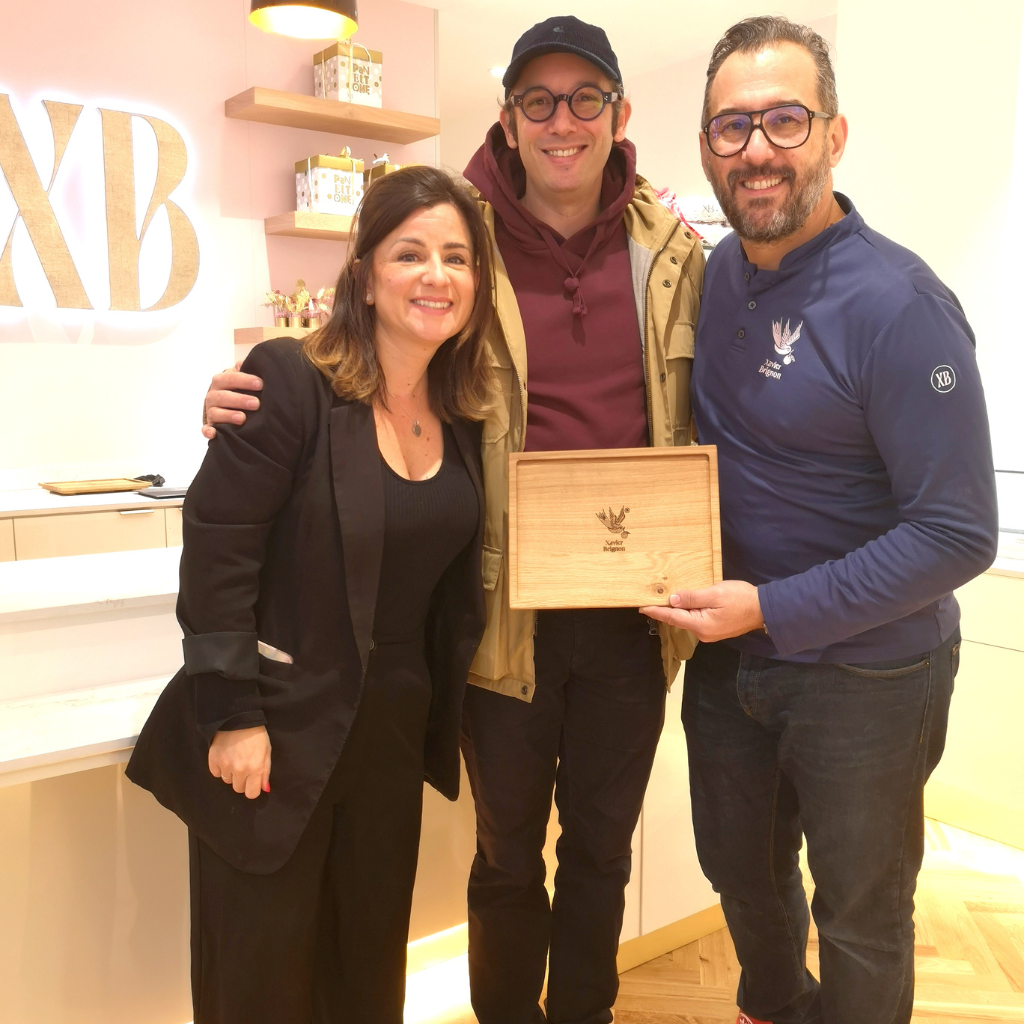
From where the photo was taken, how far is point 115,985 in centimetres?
184

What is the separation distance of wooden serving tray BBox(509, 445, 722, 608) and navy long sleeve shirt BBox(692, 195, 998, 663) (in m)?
0.09

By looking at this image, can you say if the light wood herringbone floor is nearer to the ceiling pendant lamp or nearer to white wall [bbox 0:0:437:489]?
the ceiling pendant lamp

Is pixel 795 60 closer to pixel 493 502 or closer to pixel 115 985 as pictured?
pixel 493 502

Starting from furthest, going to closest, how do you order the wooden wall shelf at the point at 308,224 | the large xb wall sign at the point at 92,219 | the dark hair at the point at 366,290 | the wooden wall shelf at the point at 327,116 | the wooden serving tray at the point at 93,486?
the wooden wall shelf at the point at 308,224, the wooden wall shelf at the point at 327,116, the large xb wall sign at the point at 92,219, the wooden serving tray at the point at 93,486, the dark hair at the point at 366,290

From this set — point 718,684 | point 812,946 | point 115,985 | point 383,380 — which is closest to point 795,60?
point 383,380

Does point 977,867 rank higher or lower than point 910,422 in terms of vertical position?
lower

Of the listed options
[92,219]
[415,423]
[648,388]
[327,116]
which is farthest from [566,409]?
[327,116]

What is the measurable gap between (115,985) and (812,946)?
1777 millimetres

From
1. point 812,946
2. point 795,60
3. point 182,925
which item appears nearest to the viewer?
point 795,60

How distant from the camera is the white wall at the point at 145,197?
4395 mm

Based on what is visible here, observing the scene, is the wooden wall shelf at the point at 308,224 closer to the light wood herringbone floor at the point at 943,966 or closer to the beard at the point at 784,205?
the beard at the point at 784,205

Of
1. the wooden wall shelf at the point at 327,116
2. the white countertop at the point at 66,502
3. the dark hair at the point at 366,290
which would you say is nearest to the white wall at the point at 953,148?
the wooden wall shelf at the point at 327,116

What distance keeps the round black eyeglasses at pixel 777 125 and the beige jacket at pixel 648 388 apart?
26 cm

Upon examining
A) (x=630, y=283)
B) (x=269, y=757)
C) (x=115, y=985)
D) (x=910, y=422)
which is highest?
(x=630, y=283)
